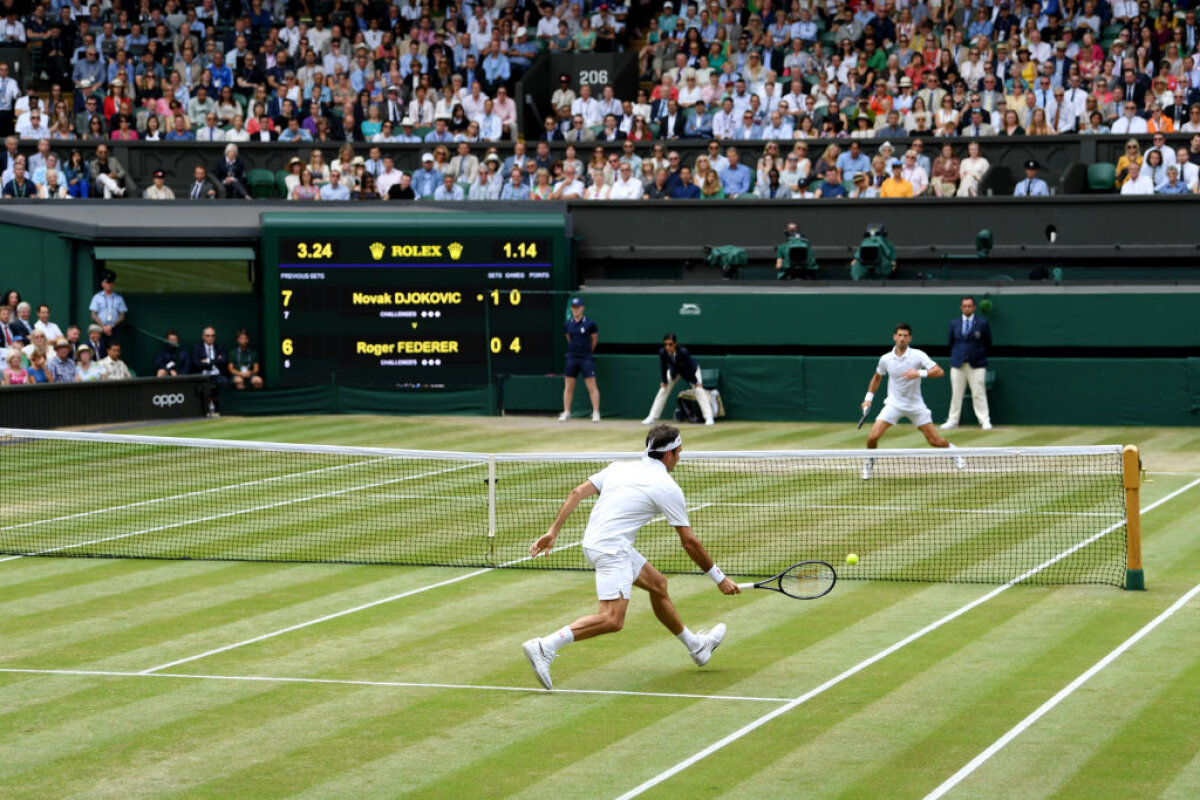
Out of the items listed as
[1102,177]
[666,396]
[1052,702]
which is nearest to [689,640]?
[1052,702]

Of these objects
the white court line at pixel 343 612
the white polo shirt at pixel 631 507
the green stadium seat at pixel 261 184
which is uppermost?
the green stadium seat at pixel 261 184

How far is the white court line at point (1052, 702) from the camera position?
367 inches

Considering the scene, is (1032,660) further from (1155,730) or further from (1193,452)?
(1193,452)

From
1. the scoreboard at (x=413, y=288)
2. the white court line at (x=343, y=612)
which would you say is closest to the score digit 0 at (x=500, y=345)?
the scoreboard at (x=413, y=288)

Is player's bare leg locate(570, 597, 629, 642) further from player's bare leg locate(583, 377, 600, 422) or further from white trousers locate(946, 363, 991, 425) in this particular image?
player's bare leg locate(583, 377, 600, 422)

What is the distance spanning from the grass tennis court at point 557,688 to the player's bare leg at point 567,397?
1356 cm

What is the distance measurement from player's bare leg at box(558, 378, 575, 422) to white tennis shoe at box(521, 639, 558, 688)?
18777mm

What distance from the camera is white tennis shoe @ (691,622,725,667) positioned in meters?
11.9

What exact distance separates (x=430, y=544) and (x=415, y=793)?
9.00 meters

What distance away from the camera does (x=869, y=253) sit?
30109 millimetres

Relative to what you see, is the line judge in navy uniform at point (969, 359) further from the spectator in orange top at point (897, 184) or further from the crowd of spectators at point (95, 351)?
the crowd of spectators at point (95, 351)

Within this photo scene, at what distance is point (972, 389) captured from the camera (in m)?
28.1

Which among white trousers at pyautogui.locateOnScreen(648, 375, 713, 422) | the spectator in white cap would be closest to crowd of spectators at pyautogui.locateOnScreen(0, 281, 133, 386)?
the spectator in white cap

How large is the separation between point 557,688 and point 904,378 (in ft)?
37.7
